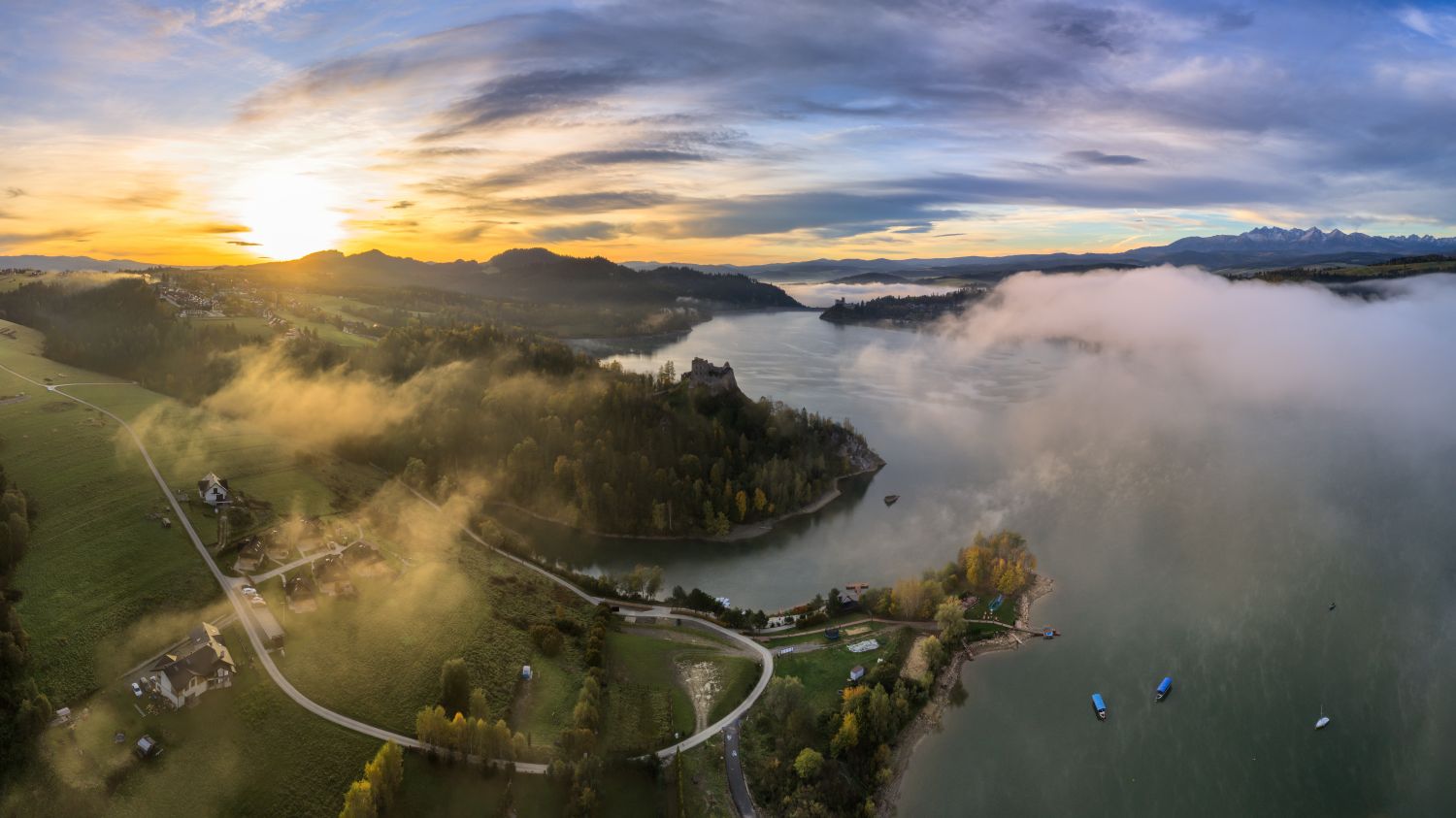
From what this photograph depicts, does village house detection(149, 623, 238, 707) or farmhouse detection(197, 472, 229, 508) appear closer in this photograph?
village house detection(149, 623, 238, 707)

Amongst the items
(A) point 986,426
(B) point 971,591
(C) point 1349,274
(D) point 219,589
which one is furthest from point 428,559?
(C) point 1349,274

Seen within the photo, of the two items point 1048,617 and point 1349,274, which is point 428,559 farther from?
point 1349,274

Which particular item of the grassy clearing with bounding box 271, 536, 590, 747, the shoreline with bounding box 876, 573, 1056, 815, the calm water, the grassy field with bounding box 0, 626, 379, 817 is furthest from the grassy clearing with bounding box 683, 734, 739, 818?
the grassy field with bounding box 0, 626, 379, 817

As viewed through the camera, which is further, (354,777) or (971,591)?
(971,591)

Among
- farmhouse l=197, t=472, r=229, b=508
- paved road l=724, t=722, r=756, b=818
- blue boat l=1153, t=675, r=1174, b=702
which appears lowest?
blue boat l=1153, t=675, r=1174, b=702

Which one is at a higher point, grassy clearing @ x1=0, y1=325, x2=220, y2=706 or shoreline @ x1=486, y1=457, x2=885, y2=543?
grassy clearing @ x1=0, y1=325, x2=220, y2=706

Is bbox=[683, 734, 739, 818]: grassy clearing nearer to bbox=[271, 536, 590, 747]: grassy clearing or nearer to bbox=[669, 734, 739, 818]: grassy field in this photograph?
bbox=[669, 734, 739, 818]: grassy field

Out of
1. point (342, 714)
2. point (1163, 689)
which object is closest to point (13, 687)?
point (342, 714)
